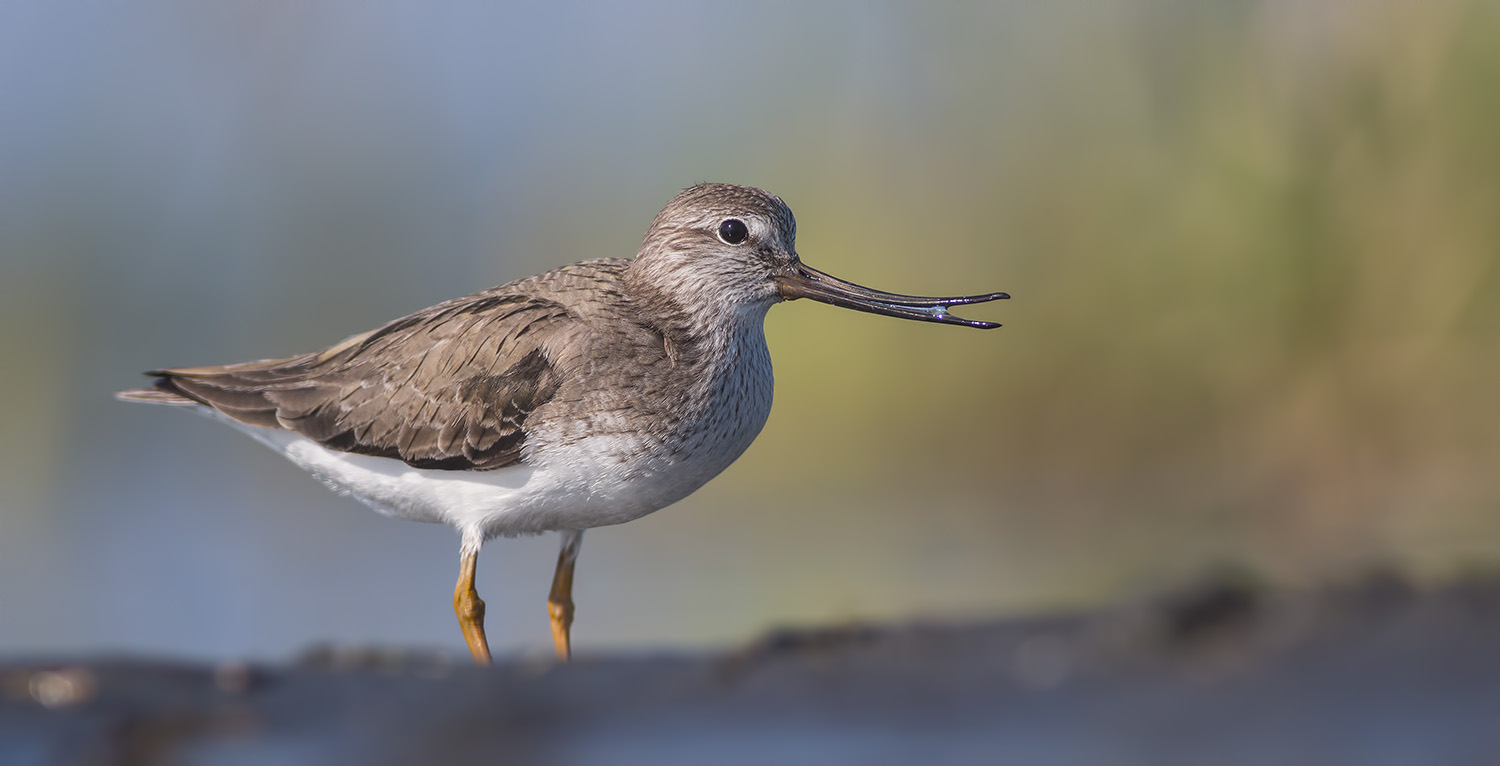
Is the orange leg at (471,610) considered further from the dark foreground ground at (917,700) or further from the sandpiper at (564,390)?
the dark foreground ground at (917,700)

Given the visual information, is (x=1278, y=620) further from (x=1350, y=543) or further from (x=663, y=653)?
(x=1350, y=543)

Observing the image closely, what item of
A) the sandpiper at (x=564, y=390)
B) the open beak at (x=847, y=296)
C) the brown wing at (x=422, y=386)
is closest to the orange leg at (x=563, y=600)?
the sandpiper at (x=564, y=390)

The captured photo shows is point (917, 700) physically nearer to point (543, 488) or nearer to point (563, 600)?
point (543, 488)

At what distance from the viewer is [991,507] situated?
7.99m

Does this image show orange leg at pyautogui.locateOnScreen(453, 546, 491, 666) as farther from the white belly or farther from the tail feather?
the tail feather

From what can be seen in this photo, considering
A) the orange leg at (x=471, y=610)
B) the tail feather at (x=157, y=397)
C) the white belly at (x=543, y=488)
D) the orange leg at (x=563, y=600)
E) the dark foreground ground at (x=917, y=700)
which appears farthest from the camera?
the tail feather at (x=157, y=397)

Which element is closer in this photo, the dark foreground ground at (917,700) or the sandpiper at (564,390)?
the dark foreground ground at (917,700)

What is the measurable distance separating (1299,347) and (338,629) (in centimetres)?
552

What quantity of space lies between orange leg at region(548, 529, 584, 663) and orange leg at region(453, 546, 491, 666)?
0.46 m

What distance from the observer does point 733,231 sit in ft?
15.6

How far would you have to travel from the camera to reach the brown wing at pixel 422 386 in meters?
4.43

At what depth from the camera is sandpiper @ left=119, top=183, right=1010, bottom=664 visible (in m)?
4.26

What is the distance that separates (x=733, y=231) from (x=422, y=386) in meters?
1.30

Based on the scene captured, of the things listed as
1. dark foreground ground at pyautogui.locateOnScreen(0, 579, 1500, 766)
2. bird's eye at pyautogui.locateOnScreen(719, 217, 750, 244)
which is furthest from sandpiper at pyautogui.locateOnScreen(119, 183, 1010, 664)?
dark foreground ground at pyautogui.locateOnScreen(0, 579, 1500, 766)
